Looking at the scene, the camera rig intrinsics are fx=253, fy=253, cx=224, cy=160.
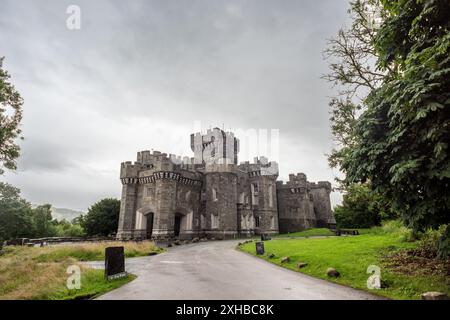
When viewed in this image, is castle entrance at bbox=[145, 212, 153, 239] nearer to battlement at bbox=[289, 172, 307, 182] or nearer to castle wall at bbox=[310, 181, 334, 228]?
battlement at bbox=[289, 172, 307, 182]

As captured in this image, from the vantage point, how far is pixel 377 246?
47.4 feet

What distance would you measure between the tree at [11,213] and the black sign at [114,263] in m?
32.8

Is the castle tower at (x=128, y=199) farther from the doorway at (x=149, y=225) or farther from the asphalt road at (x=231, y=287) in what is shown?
the asphalt road at (x=231, y=287)

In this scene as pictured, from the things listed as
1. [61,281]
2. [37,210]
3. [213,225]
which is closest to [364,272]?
[61,281]

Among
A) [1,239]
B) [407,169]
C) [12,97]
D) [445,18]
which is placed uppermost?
[12,97]

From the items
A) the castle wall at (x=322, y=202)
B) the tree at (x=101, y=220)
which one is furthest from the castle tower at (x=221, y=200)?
the castle wall at (x=322, y=202)

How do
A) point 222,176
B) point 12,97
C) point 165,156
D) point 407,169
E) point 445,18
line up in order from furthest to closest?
point 222,176 → point 165,156 → point 12,97 → point 445,18 → point 407,169

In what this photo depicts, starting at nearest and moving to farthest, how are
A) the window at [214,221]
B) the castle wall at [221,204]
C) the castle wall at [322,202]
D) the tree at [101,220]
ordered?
1. the castle wall at [221,204]
2. the window at [214,221]
3. the tree at [101,220]
4. the castle wall at [322,202]

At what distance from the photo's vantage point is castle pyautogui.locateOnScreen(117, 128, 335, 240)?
37969 millimetres

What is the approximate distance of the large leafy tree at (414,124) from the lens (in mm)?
6598

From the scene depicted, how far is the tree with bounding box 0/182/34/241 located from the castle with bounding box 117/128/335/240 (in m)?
13.0

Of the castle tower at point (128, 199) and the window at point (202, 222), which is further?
the window at point (202, 222)

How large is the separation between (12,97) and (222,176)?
97.0 feet

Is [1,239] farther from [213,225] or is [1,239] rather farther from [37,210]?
[213,225]
